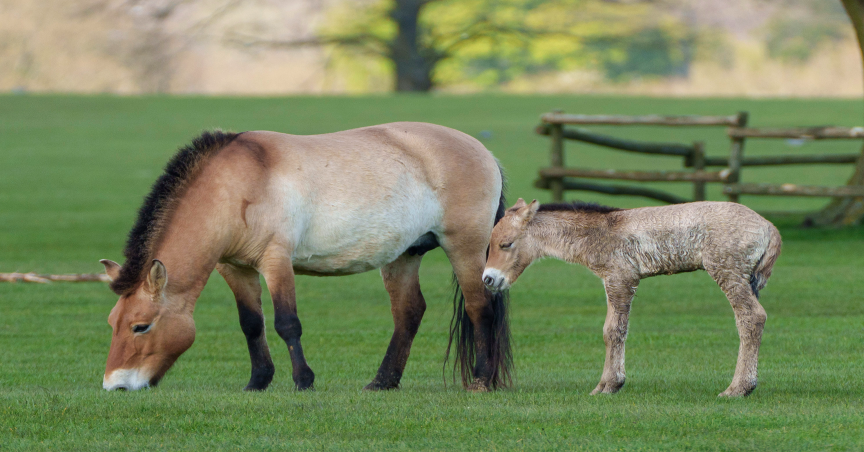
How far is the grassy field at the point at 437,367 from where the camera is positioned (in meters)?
5.17

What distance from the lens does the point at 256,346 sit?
6.82 metres

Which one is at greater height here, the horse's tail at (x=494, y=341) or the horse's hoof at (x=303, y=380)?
the horse's hoof at (x=303, y=380)

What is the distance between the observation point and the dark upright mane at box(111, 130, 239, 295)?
6281 mm

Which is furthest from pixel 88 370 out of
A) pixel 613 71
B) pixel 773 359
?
pixel 613 71

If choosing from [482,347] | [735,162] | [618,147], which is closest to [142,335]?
[482,347]

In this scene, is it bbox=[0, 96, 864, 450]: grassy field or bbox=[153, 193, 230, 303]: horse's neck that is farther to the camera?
bbox=[153, 193, 230, 303]: horse's neck

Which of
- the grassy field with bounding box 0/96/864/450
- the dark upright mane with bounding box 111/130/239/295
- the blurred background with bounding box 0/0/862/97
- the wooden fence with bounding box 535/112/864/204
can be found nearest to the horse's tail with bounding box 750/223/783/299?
the grassy field with bounding box 0/96/864/450

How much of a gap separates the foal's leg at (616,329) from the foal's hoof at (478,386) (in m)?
0.93

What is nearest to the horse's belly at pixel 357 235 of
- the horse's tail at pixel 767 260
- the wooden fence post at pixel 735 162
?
the horse's tail at pixel 767 260

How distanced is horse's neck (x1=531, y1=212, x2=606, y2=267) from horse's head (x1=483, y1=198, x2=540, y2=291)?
0.08m

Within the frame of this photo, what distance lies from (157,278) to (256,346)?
953 millimetres

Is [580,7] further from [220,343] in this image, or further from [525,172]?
[220,343]

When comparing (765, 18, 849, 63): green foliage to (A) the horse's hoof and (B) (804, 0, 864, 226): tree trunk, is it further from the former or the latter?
(A) the horse's hoof

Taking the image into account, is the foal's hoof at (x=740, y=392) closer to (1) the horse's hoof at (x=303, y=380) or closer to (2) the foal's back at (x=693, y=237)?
(2) the foal's back at (x=693, y=237)
